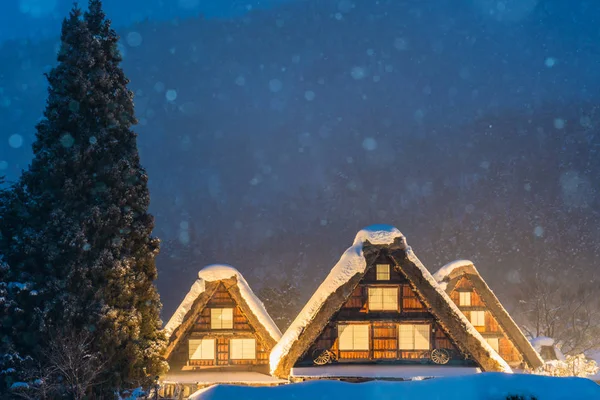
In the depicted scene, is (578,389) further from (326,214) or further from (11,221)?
(326,214)

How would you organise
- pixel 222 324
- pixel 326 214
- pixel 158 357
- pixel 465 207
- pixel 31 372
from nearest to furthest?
pixel 31 372 → pixel 158 357 → pixel 222 324 → pixel 465 207 → pixel 326 214

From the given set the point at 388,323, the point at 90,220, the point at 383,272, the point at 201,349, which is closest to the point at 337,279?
the point at 383,272

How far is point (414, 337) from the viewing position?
16719mm

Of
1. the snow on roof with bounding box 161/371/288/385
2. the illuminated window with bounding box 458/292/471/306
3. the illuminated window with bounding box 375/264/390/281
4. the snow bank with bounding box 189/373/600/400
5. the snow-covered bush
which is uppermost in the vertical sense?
the illuminated window with bounding box 375/264/390/281

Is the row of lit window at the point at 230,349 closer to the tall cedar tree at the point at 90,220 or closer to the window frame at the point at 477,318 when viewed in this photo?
the tall cedar tree at the point at 90,220

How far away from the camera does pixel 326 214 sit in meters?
91.0

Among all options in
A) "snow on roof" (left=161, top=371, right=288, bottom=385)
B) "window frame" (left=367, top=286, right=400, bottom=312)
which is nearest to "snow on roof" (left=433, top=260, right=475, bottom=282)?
"window frame" (left=367, top=286, right=400, bottom=312)

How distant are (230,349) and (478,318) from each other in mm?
9702

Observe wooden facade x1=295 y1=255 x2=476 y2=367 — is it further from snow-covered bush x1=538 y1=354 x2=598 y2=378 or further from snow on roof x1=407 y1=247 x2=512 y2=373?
snow-covered bush x1=538 y1=354 x2=598 y2=378

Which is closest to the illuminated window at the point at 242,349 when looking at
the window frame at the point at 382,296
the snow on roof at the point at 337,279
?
the snow on roof at the point at 337,279

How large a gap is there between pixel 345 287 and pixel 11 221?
982 centimetres

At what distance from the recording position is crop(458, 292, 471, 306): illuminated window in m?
21.7

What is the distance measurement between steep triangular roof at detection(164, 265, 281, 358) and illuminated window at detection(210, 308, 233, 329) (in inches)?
19.0

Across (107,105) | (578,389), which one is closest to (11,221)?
(107,105)
